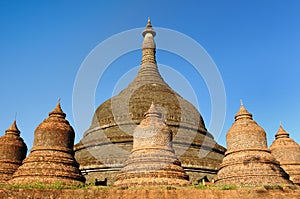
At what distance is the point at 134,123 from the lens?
28.0m

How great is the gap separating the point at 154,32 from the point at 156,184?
1004 inches

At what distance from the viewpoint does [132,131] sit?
2761 centimetres

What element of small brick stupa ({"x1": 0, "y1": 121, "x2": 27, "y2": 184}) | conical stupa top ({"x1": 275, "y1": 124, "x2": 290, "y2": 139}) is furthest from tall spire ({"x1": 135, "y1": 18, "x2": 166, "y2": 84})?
small brick stupa ({"x1": 0, "y1": 121, "x2": 27, "y2": 184})

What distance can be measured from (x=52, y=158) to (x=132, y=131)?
375 inches

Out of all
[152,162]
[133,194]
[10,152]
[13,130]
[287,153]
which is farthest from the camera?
[287,153]

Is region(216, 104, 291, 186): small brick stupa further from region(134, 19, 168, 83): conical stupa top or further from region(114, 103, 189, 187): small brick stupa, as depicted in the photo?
region(134, 19, 168, 83): conical stupa top

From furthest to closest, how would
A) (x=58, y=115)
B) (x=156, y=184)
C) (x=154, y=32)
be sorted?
(x=154, y=32)
(x=58, y=115)
(x=156, y=184)

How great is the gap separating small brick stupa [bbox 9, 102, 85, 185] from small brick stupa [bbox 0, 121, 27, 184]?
4.74 metres

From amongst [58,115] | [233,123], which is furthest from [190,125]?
[58,115]

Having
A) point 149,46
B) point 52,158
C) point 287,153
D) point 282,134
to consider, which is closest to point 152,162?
point 52,158

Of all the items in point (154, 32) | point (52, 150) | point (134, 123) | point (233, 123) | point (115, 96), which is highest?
point (154, 32)

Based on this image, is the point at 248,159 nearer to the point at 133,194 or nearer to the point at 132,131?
the point at 133,194

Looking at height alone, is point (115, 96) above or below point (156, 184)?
above

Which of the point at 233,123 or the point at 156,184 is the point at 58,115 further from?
the point at 233,123
